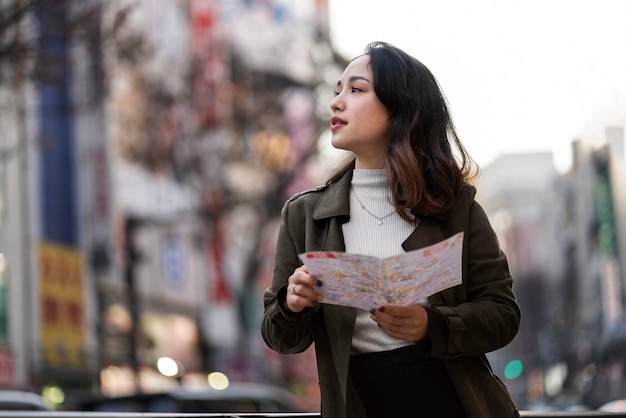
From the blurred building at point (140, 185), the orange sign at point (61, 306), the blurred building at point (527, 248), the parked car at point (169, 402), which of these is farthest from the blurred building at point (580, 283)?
the parked car at point (169, 402)

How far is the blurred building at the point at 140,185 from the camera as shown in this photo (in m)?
23.8

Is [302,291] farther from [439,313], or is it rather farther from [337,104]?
[337,104]

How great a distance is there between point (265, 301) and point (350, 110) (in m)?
0.58

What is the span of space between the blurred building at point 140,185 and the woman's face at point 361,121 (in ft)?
39.5

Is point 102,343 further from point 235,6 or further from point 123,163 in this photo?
point 235,6

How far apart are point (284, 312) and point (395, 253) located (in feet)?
1.15

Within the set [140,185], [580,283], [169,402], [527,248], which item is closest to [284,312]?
[169,402]

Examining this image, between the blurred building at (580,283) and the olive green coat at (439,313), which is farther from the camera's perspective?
the blurred building at (580,283)

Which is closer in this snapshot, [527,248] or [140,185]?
[140,185]

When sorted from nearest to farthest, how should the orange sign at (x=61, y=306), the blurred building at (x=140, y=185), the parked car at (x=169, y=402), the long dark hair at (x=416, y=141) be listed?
the long dark hair at (x=416, y=141) → the parked car at (x=169, y=402) → the blurred building at (x=140, y=185) → the orange sign at (x=61, y=306)

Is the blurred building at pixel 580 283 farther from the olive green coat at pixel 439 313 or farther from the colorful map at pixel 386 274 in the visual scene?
the colorful map at pixel 386 274

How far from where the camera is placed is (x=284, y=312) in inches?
117

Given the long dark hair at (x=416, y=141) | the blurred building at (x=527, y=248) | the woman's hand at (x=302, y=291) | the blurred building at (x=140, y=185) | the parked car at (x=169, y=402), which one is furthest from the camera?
the blurred building at (x=527, y=248)

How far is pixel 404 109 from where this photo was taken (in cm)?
330
